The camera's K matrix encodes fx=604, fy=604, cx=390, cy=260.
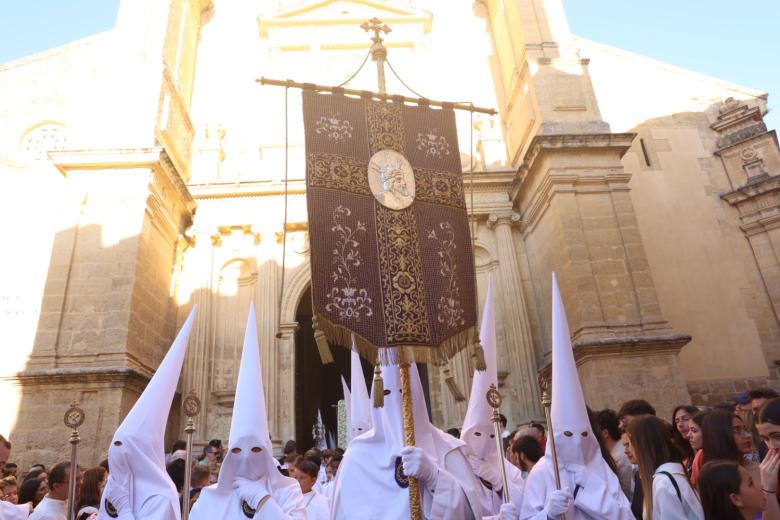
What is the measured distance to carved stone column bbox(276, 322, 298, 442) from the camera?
12.3 metres

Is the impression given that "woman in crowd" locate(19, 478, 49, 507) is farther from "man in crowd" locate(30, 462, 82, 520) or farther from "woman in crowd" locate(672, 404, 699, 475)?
"woman in crowd" locate(672, 404, 699, 475)

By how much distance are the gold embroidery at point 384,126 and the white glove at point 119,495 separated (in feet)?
11.2

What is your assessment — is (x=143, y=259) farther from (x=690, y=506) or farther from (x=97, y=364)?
(x=690, y=506)

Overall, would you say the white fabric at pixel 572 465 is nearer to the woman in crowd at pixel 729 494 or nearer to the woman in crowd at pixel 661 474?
the woman in crowd at pixel 661 474

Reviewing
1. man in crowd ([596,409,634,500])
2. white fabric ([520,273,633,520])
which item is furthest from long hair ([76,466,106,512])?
man in crowd ([596,409,634,500])

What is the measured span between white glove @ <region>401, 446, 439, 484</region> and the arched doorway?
32.7ft

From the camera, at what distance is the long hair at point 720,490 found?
2998 millimetres

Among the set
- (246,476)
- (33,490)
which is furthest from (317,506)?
(33,490)

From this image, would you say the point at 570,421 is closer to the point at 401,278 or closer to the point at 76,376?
the point at 401,278

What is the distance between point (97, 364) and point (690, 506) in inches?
387

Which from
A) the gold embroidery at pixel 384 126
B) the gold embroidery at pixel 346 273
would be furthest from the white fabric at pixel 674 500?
the gold embroidery at pixel 384 126

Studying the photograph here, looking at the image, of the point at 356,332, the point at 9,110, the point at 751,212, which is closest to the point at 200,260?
the point at 9,110

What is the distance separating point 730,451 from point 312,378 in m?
15.2

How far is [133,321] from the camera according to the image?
1116 cm
